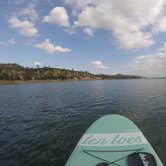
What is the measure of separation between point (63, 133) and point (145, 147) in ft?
33.6

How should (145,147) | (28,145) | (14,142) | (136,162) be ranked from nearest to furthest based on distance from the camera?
(136,162), (145,147), (28,145), (14,142)

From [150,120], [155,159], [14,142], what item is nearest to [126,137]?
[155,159]

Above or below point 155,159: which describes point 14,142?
below

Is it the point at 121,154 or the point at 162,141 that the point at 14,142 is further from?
the point at 162,141

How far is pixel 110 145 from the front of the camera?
8.08 meters

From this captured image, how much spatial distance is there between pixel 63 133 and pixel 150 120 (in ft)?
35.0

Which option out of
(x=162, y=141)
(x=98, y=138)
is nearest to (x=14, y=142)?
(x=98, y=138)

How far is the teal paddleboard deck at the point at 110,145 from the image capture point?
6957mm

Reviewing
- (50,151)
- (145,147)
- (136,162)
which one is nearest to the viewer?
(136,162)

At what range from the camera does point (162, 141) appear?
1323 centimetres

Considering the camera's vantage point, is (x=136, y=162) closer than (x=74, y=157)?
Yes

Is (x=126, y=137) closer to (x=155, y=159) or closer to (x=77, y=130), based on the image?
(x=155, y=159)

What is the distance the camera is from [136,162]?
645cm

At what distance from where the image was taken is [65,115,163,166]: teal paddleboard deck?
6.96 m
